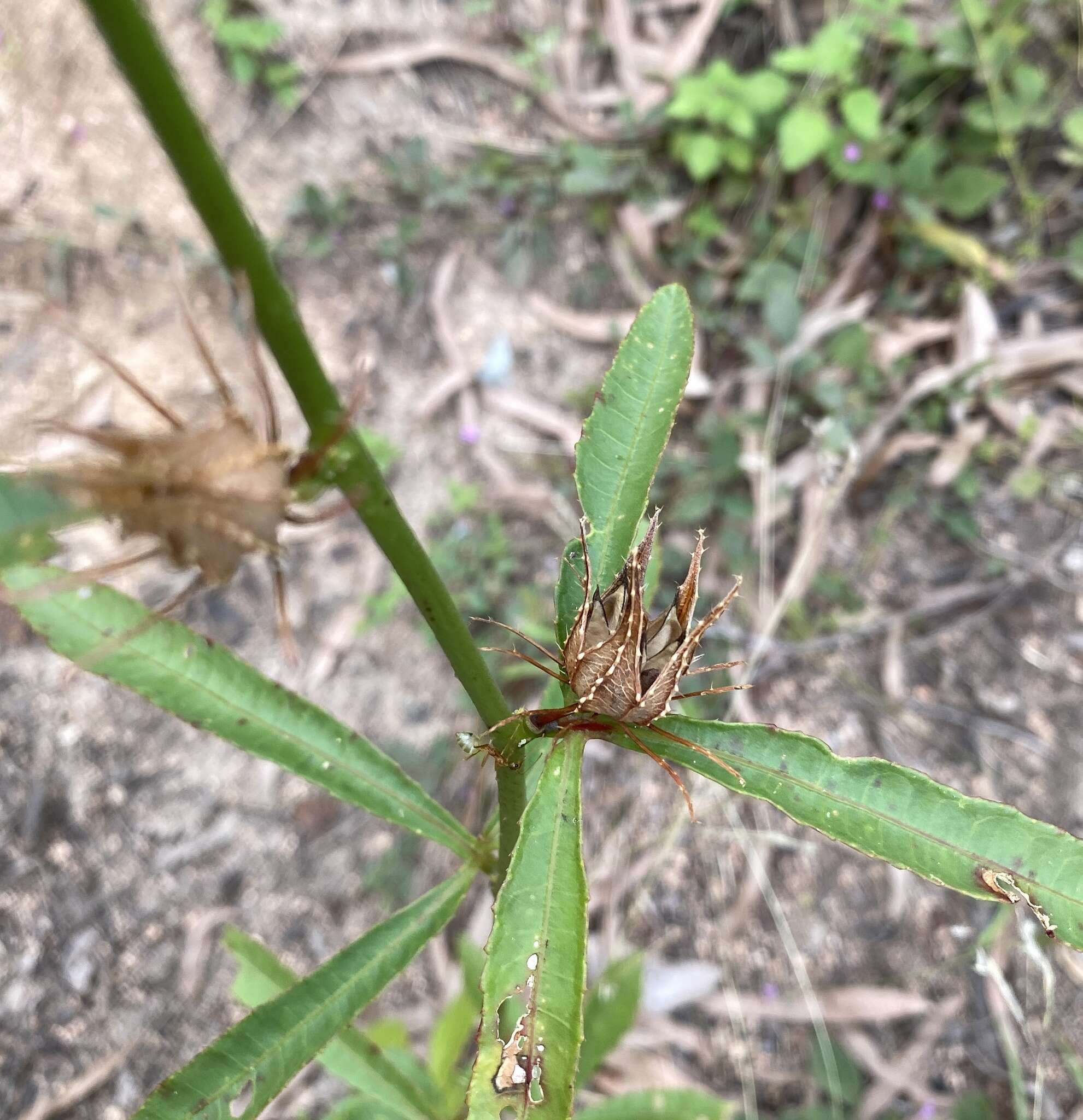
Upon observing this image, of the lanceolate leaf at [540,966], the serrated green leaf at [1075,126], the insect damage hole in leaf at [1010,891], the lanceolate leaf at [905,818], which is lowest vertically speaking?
the lanceolate leaf at [540,966]

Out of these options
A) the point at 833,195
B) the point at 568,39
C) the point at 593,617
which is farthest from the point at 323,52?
the point at 593,617

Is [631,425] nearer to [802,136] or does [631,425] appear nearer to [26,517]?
[26,517]

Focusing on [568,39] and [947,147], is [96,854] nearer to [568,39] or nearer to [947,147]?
[568,39]

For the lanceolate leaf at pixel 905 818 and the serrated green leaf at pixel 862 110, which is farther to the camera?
the serrated green leaf at pixel 862 110

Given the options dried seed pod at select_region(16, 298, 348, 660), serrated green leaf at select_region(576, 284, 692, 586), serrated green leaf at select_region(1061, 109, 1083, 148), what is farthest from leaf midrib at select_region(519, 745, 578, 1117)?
serrated green leaf at select_region(1061, 109, 1083, 148)

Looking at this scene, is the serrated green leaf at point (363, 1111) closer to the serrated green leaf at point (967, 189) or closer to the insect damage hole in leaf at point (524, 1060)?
the insect damage hole in leaf at point (524, 1060)

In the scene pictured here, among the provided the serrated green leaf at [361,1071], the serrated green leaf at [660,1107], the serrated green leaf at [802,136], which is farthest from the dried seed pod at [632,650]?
the serrated green leaf at [802,136]
